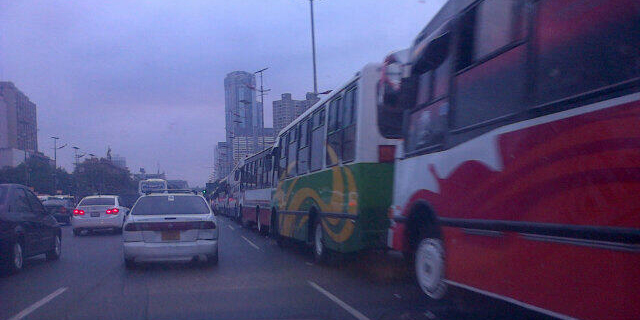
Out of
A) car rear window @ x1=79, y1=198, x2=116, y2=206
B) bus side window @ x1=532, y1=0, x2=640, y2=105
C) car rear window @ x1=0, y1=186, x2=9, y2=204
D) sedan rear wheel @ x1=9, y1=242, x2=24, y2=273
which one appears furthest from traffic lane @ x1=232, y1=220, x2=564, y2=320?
car rear window @ x1=79, y1=198, x2=116, y2=206

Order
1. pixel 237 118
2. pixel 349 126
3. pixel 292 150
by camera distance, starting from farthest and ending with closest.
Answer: pixel 237 118
pixel 292 150
pixel 349 126

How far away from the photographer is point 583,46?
4273mm

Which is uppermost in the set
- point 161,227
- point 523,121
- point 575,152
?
point 523,121

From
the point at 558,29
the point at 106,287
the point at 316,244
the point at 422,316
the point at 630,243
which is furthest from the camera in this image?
the point at 316,244

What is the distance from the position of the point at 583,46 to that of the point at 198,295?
20.3ft

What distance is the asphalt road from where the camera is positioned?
23.0ft

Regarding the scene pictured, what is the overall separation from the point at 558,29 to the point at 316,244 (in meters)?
7.99

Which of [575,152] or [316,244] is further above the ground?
[575,152]

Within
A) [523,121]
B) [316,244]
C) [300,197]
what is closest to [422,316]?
[523,121]

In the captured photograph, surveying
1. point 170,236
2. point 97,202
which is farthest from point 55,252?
point 97,202

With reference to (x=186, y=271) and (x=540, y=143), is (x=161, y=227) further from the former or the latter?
(x=540, y=143)

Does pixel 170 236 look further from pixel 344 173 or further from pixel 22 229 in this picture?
pixel 344 173

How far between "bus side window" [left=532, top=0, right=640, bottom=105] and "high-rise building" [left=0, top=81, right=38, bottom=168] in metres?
57.7

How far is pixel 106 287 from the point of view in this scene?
A: 917 cm
